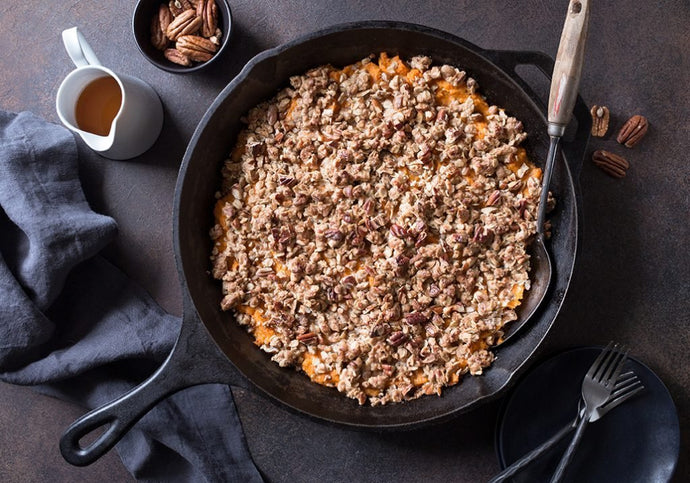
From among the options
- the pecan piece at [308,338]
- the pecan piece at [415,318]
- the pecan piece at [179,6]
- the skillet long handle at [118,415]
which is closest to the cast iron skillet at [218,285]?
the skillet long handle at [118,415]

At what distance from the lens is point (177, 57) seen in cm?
188

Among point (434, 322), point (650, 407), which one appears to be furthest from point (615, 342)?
point (434, 322)

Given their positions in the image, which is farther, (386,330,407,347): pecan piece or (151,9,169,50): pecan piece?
(151,9,169,50): pecan piece

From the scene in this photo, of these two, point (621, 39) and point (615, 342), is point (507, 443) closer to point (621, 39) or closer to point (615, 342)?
point (615, 342)

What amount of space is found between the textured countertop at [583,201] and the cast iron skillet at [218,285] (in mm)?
165

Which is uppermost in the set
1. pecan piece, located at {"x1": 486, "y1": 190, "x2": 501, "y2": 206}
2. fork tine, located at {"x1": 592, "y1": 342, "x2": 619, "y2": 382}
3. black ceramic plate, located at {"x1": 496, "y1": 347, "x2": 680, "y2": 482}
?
pecan piece, located at {"x1": 486, "y1": 190, "x2": 501, "y2": 206}

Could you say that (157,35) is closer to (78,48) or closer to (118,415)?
(78,48)

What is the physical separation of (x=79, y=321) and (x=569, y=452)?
1424 mm

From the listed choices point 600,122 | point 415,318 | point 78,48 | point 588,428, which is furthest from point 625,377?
point 78,48

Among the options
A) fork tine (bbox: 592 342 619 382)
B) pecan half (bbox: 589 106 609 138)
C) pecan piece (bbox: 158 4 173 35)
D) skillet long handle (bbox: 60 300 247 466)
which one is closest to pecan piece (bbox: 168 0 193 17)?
pecan piece (bbox: 158 4 173 35)

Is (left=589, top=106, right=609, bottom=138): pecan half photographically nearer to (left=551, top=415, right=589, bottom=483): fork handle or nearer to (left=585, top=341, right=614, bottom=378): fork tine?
(left=585, top=341, right=614, bottom=378): fork tine

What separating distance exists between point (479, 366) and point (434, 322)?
16 cm

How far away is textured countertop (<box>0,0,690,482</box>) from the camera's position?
1.90 meters

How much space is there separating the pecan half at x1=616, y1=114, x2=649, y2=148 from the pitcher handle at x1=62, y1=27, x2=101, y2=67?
1519 millimetres
